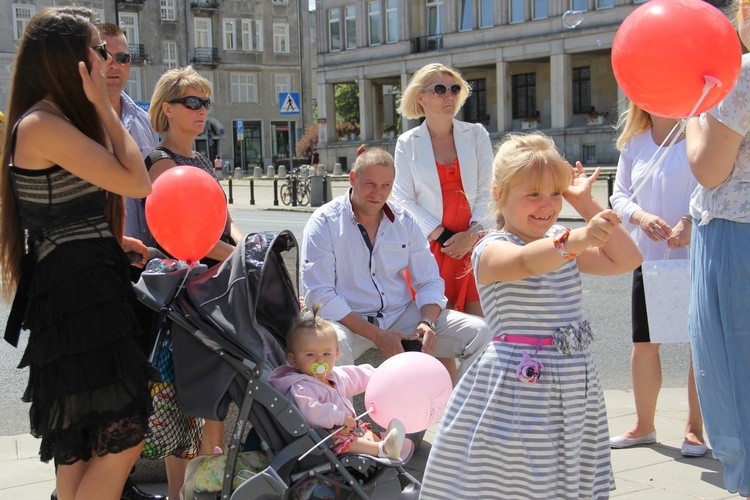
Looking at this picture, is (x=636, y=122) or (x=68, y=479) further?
(x=636, y=122)

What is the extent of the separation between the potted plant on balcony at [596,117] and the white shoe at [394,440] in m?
41.5

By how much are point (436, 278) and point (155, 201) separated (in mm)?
1885

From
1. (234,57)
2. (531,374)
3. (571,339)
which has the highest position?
(234,57)

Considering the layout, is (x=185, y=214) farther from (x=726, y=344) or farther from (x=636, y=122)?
(x=636, y=122)

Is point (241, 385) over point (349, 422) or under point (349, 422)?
over

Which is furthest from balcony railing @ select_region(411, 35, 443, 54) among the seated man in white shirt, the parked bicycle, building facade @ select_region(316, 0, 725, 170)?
the seated man in white shirt

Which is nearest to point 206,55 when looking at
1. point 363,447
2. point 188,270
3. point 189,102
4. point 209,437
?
point 189,102

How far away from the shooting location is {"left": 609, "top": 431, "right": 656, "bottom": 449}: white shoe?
4945 millimetres

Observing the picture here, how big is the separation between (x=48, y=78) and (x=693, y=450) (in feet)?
12.1

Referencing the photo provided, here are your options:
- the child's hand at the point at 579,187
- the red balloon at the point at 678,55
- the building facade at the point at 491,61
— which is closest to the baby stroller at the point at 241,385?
the child's hand at the point at 579,187

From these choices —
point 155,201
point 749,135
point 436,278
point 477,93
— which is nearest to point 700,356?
point 749,135

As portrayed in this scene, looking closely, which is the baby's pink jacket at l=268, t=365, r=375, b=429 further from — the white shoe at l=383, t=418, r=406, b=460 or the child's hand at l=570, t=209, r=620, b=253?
the child's hand at l=570, t=209, r=620, b=253

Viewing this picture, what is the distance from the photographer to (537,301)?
3.17 m

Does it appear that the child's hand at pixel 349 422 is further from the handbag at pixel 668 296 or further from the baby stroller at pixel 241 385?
the handbag at pixel 668 296
